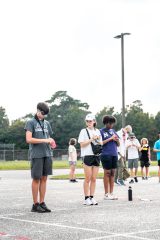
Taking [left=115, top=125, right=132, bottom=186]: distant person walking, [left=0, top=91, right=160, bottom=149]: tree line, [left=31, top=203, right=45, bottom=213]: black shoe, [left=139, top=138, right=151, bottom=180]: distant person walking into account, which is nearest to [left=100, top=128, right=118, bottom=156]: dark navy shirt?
[left=31, top=203, right=45, bottom=213]: black shoe

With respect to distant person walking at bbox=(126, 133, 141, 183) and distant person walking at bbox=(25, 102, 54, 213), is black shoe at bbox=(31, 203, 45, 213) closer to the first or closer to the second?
distant person walking at bbox=(25, 102, 54, 213)

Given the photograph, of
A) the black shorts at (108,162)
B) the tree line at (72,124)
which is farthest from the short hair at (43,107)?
the tree line at (72,124)

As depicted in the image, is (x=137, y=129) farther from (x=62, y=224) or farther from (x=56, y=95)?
(x=62, y=224)

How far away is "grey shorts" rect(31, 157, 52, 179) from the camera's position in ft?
34.5

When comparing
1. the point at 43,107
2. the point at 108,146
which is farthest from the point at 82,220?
the point at 108,146

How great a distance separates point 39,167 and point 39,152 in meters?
0.27

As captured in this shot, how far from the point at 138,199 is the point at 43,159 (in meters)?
3.09

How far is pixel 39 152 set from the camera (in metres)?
10.6

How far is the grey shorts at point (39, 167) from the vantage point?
1052 centimetres

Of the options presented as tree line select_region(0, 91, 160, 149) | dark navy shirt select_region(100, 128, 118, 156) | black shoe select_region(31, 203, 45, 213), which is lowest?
black shoe select_region(31, 203, 45, 213)

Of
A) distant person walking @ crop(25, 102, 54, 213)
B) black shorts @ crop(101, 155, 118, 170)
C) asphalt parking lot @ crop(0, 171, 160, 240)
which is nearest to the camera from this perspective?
asphalt parking lot @ crop(0, 171, 160, 240)

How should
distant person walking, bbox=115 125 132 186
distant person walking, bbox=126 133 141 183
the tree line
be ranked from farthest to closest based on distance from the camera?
the tree line
distant person walking, bbox=126 133 141 183
distant person walking, bbox=115 125 132 186

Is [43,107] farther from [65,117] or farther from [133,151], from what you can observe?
[65,117]

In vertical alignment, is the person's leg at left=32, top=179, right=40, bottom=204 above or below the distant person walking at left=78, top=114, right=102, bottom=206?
below
